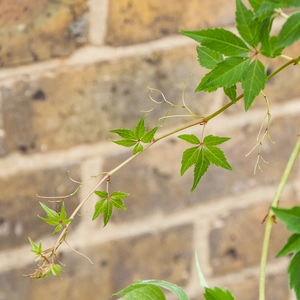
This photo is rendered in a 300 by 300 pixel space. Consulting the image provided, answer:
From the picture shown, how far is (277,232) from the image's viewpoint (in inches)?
33.5

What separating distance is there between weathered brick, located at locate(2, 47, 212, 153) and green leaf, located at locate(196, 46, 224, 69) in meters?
0.39

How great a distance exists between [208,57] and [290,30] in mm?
92

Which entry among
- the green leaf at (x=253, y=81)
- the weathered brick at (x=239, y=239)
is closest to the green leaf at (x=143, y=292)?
the green leaf at (x=253, y=81)

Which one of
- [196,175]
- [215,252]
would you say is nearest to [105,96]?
[215,252]

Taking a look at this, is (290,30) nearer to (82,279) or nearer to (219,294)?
(219,294)

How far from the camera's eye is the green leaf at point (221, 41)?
0.27m

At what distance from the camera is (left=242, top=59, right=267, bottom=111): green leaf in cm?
27

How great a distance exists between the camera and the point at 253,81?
27 cm

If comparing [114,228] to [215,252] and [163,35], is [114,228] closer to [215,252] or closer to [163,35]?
[215,252]

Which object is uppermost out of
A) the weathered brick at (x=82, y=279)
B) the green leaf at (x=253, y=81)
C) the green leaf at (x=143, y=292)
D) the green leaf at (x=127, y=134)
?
the green leaf at (x=253, y=81)

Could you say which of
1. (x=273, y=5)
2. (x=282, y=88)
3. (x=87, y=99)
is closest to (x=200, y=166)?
(x=273, y=5)

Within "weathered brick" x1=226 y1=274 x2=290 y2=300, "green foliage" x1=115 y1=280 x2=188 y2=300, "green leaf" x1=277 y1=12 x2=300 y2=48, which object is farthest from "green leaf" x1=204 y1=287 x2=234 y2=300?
"weathered brick" x1=226 y1=274 x2=290 y2=300

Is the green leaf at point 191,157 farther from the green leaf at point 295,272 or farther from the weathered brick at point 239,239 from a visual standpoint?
the weathered brick at point 239,239

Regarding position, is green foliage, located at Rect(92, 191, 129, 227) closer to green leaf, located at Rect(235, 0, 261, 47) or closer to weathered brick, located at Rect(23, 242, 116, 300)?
green leaf, located at Rect(235, 0, 261, 47)
